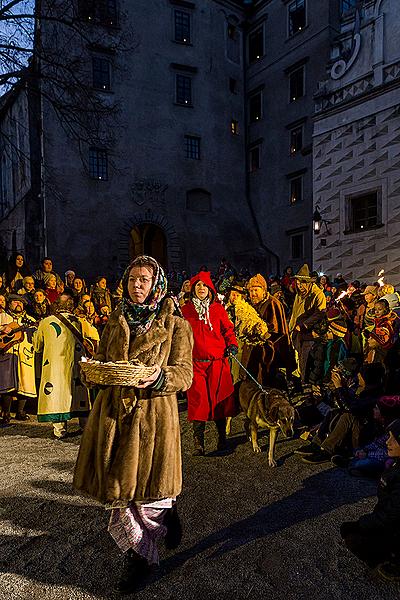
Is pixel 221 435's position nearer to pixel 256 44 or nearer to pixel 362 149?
pixel 362 149

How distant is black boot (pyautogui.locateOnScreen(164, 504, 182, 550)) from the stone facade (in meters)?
15.0

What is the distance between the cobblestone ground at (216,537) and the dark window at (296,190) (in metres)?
19.7

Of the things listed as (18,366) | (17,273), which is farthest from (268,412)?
(17,273)

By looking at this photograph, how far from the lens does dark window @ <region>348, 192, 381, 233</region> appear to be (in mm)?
16859

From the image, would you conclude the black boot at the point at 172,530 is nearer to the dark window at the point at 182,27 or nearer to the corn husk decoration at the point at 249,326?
the corn husk decoration at the point at 249,326

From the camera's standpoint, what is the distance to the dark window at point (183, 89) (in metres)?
24.0

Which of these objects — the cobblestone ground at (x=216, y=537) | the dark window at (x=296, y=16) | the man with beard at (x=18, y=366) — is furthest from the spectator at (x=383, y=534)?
the dark window at (x=296, y=16)

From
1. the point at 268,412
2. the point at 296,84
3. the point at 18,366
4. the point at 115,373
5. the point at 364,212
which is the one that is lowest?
the point at 268,412

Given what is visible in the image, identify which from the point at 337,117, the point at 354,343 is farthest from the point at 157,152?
the point at 354,343

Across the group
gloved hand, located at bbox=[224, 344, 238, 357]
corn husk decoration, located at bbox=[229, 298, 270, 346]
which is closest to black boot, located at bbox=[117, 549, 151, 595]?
gloved hand, located at bbox=[224, 344, 238, 357]

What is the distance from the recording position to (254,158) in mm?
26219

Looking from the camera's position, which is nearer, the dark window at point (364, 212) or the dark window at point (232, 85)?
the dark window at point (364, 212)

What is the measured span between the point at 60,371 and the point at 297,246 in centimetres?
1896

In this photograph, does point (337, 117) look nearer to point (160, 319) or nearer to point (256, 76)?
point (256, 76)
